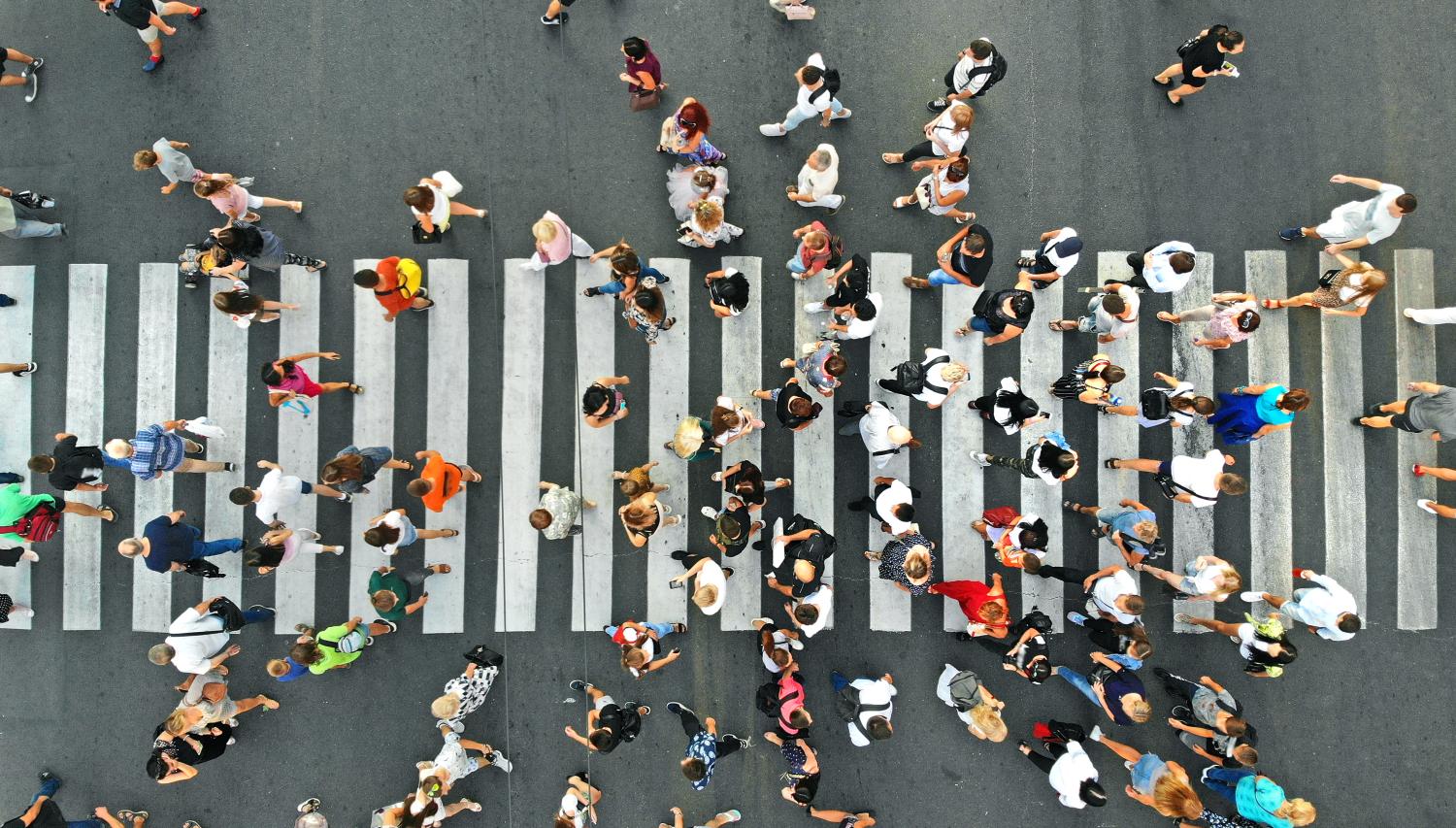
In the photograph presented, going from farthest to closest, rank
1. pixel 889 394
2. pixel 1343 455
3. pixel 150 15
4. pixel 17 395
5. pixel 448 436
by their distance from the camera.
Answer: pixel 1343 455 < pixel 889 394 < pixel 448 436 < pixel 17 395 < pixel 150 15

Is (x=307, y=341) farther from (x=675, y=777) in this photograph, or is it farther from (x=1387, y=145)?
(x=1387, y=145)

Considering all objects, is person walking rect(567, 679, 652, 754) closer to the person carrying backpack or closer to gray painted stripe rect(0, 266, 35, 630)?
gray painted stripe rect(0, 266, 35, 630)

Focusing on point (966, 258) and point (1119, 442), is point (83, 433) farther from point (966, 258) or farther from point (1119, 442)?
point (1119, 442)

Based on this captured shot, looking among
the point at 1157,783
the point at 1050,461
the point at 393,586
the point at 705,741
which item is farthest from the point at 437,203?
the point at 1157,783

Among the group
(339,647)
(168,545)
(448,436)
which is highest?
(448,436)

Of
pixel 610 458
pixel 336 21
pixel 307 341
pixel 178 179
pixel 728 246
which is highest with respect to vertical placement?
pixel 336 21

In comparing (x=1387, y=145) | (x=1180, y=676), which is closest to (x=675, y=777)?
(x=1180, y=676)
